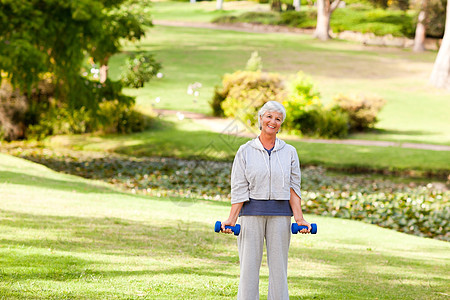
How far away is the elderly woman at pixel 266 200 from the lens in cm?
456

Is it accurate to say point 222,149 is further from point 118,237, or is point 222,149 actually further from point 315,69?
point 315,69

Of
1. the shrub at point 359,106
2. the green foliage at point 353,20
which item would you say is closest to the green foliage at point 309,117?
the shrub at point 359,106

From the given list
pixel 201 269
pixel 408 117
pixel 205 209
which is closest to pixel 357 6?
pixel 408 117

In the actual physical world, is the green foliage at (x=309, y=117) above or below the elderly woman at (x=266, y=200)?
below

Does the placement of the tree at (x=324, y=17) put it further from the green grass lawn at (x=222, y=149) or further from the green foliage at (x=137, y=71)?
the green grass lawn at (x=222, y=149)

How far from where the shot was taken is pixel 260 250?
4637 millimetres

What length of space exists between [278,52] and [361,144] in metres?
26.5

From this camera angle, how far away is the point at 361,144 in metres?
22.4

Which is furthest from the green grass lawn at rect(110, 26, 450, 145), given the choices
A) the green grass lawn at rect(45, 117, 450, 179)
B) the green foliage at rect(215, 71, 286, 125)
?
the green foliage at rect(215, 71, 286, 125)

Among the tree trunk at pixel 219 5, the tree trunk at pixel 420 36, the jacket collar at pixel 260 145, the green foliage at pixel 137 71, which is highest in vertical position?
the tree trunk at pixel 219 5

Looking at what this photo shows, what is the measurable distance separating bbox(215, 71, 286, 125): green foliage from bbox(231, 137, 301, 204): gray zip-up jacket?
806 inches

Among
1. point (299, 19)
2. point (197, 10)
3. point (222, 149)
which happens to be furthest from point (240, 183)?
point (197, 10)

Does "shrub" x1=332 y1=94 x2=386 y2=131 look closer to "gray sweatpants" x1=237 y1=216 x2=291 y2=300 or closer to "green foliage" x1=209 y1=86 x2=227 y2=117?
"green foliage" x1=209 y1=86 x2=227 y2=117

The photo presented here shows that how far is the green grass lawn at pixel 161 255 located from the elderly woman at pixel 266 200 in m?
1.08
